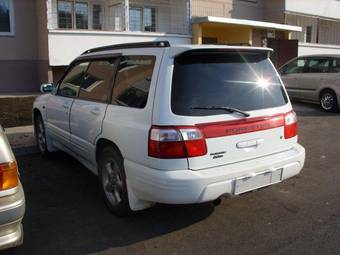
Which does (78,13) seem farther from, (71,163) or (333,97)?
(71,163)

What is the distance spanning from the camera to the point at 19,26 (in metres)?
14.4

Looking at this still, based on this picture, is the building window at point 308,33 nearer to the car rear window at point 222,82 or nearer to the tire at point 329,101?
the tire at point 329,101

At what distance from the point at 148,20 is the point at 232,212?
49.0ft

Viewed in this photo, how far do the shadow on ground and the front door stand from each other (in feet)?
2.12

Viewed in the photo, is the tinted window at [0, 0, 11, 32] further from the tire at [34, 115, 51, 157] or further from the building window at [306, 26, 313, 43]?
the building window at [306, 26, 313, 43]

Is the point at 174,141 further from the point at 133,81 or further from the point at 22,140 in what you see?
the point at 22,140

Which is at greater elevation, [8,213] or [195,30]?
[195,30]

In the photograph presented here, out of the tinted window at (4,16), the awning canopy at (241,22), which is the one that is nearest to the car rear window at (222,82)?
the tinted window at (4,16)

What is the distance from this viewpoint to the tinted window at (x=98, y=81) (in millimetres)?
4621

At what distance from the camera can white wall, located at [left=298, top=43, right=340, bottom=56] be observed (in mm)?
21645

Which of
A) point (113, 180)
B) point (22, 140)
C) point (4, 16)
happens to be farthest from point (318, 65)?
point (4, 16)

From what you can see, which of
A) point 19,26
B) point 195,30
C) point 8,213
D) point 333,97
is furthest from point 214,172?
point 195,30

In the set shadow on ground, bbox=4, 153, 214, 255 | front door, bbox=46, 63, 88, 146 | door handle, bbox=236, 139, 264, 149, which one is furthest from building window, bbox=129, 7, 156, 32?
door handle, bbox=236, 139, 264, 149

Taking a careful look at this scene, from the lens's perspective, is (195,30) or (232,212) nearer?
(232,212)
